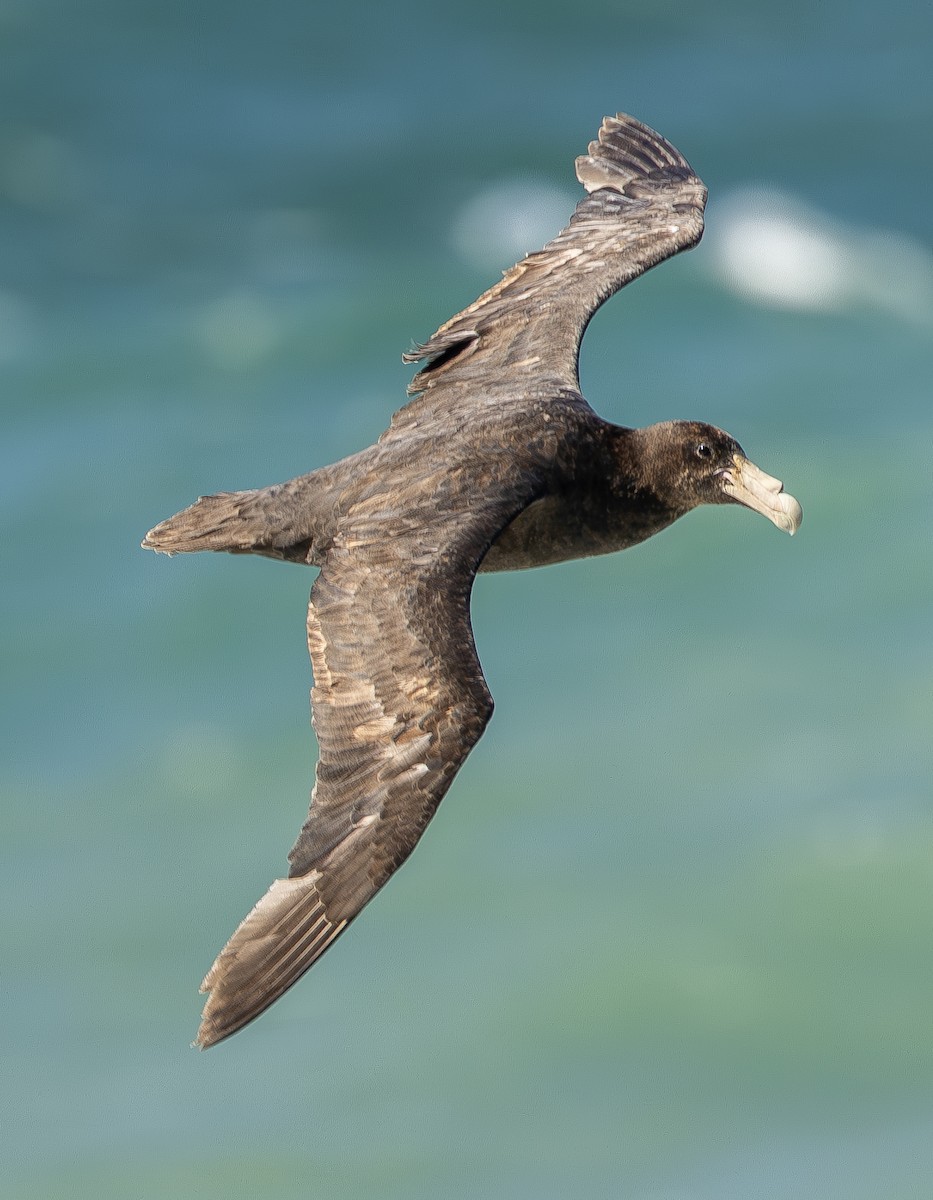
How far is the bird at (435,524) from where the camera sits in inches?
381

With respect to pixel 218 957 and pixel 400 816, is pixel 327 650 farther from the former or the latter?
pixel 218 957

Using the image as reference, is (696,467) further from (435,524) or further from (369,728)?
(369,728)

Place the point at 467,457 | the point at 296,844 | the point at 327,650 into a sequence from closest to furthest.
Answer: the point at 296,844
the point at 327,650
the point at 467,457

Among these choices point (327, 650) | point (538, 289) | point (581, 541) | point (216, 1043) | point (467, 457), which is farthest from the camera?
point (538, 289)

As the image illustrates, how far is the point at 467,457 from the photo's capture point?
36.6 ft

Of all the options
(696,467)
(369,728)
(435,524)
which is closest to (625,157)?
(696,467)

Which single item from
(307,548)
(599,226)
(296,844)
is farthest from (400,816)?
(599,226)

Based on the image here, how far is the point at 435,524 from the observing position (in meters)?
10.7

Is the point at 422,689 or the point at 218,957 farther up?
the point at 422,689

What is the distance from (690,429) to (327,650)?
276 centimetres

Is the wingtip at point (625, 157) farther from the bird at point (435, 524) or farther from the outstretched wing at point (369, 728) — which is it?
the outstretched wing at point (369, 728)

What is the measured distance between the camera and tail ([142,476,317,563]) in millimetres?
11484

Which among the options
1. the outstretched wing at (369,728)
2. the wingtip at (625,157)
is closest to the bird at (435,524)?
the outstretched wing at (369,728)

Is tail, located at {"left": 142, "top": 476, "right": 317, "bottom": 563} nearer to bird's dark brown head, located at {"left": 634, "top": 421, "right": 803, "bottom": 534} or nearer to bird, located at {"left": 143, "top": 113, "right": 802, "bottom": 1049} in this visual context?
bird, located at {"left": 143, "top": 113, "right": 802, "bottom": 1049}
